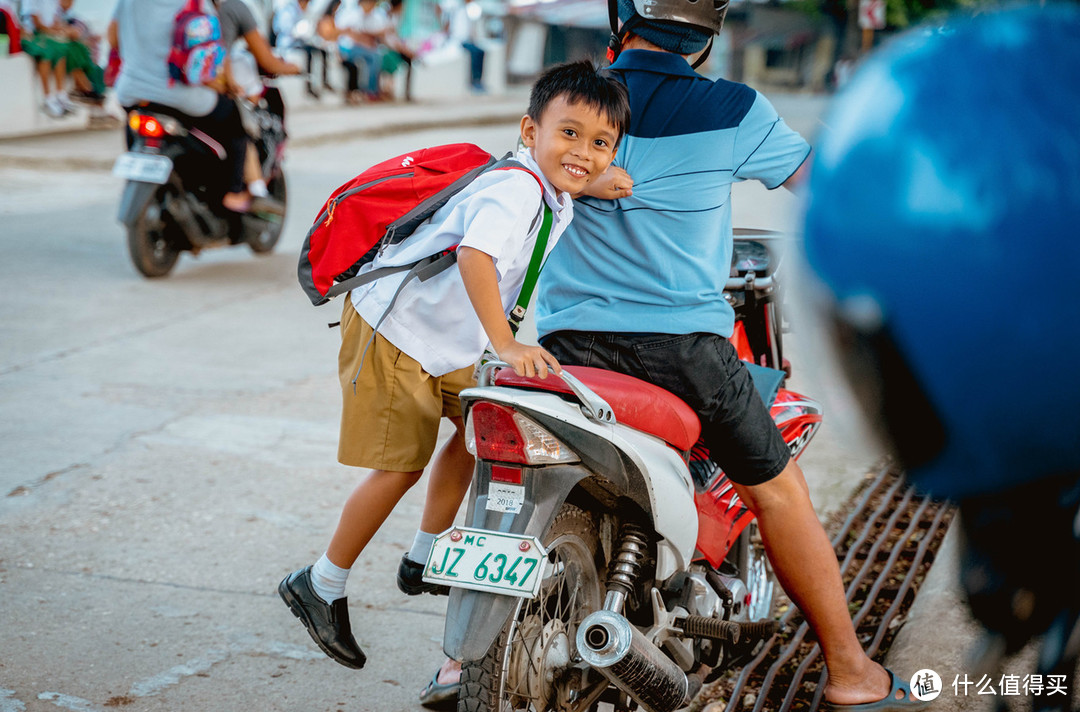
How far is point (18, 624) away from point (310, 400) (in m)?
2.10

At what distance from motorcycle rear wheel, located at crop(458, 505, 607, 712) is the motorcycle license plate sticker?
3.4 inches

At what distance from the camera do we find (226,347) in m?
5.76

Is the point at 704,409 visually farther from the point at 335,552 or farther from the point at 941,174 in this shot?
the point at 941,174

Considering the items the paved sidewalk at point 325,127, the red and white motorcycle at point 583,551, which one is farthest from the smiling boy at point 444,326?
the paved sidewalk at point 325,127

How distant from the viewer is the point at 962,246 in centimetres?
98

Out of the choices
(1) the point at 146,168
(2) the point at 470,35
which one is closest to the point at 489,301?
(1) the point at 146,168

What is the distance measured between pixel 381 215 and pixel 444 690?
3.71 ft

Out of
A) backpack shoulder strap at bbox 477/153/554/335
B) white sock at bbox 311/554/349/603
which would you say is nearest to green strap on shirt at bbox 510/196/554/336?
backpack shoulder strap at bbox 477/153/554/335

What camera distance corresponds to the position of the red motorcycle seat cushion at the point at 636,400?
234 cm

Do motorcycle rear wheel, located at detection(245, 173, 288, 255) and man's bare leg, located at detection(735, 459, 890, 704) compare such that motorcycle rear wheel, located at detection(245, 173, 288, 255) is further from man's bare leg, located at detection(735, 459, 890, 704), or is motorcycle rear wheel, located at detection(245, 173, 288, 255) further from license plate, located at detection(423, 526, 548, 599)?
license plate, located at detection(423, 526, 548, 599)

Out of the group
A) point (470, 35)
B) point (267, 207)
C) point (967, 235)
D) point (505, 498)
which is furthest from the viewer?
point (470, 35)

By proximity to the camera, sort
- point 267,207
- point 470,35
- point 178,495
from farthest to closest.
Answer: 1. point 470,35
2. point 267,207
3. point 178,495

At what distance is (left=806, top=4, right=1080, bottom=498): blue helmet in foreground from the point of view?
974 millimetres

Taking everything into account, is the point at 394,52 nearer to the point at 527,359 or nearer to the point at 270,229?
the point at 270,229
